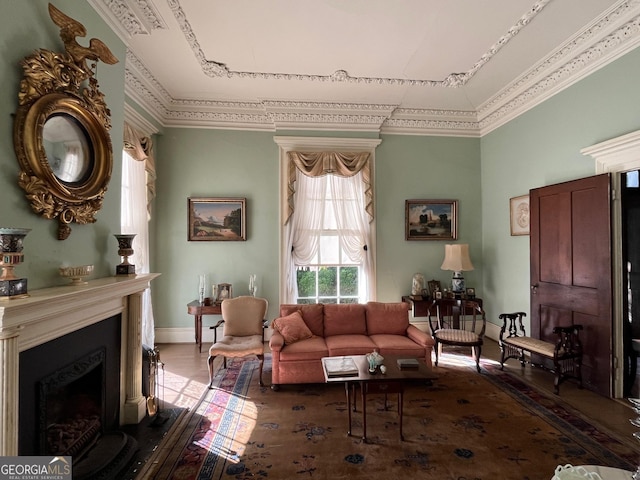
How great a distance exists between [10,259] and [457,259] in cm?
533

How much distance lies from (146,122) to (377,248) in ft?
14.0

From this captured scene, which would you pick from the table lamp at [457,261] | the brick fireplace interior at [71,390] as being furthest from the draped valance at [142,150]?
the table lamp at [457,261]

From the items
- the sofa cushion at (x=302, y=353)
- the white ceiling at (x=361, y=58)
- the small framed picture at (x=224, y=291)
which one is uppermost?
the white ceiling at (x=361, y=58)

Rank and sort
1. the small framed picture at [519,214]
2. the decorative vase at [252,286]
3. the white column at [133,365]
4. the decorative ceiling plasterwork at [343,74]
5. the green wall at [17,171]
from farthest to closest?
1. the decorative vase at [252,286]
2. the small framed picture at [519,214]
3. the decorative ceiling plasterwork at [343,74]
4. the white column at [133,365]
5. the green wall at [17,171]

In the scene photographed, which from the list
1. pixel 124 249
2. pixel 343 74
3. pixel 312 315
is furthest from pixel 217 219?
pixel 343 74

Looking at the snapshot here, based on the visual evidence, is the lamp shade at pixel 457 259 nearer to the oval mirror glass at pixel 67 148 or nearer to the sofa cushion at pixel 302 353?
the sofa cushion at pixel 302 353

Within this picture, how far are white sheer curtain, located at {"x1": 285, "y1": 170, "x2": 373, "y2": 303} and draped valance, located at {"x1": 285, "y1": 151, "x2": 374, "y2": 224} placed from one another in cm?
11

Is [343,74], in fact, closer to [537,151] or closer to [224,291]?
[537,151]

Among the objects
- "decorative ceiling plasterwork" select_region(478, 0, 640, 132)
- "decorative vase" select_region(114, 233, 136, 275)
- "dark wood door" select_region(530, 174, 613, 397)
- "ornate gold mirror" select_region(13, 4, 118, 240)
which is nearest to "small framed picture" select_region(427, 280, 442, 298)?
"dark wood door" select_region(530, 174, 613, 397)

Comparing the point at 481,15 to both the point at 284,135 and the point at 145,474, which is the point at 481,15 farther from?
the point at 145,474

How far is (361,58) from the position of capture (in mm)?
4227

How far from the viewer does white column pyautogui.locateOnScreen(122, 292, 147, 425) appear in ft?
9.87

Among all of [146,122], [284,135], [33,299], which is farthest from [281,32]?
[33,299]

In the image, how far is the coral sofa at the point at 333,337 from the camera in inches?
149
